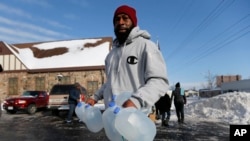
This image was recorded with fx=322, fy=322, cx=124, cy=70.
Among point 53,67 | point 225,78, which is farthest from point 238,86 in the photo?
point 225,78

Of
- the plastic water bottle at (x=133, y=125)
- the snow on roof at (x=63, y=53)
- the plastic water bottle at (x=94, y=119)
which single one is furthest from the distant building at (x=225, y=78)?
the plastic water bottle at (x=133, y=125)

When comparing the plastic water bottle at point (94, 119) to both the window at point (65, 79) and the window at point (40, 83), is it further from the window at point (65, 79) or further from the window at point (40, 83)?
the window at point (40, 83)

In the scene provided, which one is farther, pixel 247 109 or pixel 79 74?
pixel 79 74

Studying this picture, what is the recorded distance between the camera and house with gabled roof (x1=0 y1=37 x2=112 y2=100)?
3328cm

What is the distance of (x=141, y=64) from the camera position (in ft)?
8.53

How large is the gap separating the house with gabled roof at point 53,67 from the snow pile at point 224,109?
1393cm

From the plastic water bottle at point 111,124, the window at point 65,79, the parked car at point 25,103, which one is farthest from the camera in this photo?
the window at point 65,79

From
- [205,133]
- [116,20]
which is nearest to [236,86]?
[205,133]

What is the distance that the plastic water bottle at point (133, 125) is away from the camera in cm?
206

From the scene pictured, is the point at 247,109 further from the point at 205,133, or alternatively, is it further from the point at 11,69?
the point at 11,69

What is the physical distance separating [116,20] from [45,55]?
34.6 meters

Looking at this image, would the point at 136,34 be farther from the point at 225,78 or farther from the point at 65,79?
the point at 225,78

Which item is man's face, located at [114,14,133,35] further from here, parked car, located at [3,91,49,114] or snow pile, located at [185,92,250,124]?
parked car, located at [3,91,49,114]

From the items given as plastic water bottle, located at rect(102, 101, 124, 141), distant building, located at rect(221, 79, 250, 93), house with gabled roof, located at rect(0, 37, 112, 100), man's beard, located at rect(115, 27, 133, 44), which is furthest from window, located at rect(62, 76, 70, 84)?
plastic water bottle, located at rect(102, 101, 124, 141)
